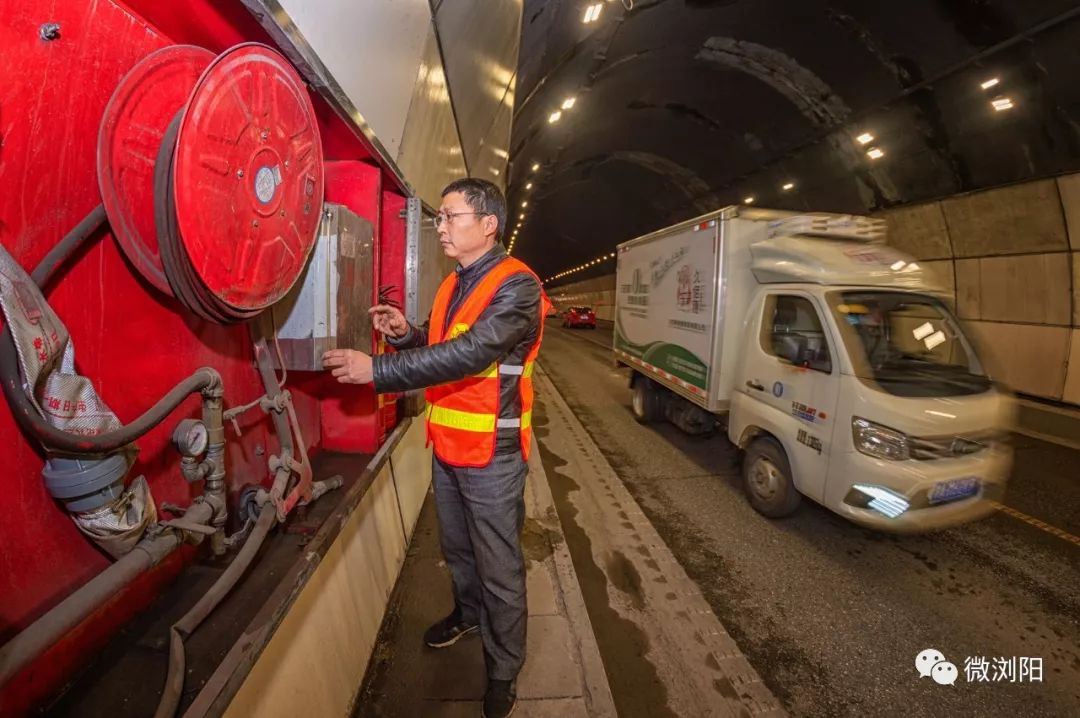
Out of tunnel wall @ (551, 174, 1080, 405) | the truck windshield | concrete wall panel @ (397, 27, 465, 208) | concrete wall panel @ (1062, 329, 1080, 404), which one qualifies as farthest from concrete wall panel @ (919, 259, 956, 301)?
A: concrete wall panel @ (397, 27, 465, 208)

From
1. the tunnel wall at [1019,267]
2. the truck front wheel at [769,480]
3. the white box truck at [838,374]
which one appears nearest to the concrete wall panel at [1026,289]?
the tunnel wall at [1019,267]

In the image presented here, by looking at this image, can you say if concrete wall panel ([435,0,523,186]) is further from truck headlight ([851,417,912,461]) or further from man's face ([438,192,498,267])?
truck headlight ([851,417,912,461])

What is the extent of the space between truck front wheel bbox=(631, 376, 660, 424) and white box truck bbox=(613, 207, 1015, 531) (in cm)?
146

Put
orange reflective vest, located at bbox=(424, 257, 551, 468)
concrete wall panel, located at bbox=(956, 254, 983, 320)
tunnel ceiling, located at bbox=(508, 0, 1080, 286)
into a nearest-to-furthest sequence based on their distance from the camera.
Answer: orange reflective vest, located at bbox=(424, 257, 551, 468) → tunnel ceiling, located at bbox=(508, 0, 1080, 286) → concrete wall panel, located at bbox=(956, 254, 983, 320)

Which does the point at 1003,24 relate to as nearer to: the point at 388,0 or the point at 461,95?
the point at 461,95

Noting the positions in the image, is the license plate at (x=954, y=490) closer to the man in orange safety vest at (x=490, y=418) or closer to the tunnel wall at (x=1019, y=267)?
the man in orange safety vest at (x=490, y=418)

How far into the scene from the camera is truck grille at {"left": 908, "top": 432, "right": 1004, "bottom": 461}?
328 cm

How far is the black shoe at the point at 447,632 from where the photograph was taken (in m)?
2.59

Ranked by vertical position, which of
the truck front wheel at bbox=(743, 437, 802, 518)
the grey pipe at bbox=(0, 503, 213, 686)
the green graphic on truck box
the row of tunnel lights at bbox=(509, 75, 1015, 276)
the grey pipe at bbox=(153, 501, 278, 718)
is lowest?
the truck front wheel at bbox=(743, 437, 802, 518)

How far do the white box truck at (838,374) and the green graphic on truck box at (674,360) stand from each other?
4 cm

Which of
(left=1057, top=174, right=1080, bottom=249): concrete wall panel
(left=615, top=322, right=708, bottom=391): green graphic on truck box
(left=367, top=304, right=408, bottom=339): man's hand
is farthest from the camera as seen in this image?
(left=1057, top=174, right=1080, bottom=249): concrete wall panel

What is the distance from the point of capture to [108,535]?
45.8 inches

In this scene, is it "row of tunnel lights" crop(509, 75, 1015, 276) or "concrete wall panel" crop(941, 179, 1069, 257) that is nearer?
→ "row of tunnel lights" crop(509, 75, 1015, 276)
